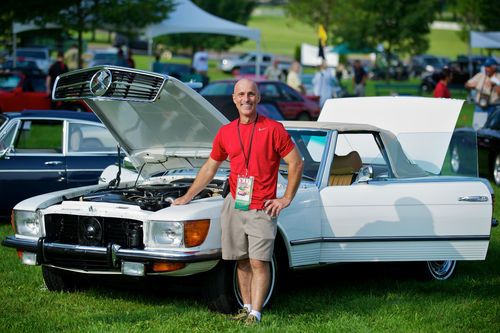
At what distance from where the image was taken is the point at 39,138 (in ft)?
69.4

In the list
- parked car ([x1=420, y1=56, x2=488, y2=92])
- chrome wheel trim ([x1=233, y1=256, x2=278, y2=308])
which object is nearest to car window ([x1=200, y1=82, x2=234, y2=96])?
chrome wheel trim ([x1=233, y1=256, x2=278, y2=308])

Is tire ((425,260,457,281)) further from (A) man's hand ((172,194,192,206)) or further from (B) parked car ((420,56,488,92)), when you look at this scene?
(B) parked car ((420,56,488,92))

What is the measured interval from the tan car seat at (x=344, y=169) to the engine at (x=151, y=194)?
3.11 feet

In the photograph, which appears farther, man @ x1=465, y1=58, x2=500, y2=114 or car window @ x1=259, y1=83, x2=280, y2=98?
car window @ x1=259, y1=83, x2=280, y2=98

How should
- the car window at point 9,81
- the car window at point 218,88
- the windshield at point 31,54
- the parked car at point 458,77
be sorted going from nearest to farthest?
the car window at point 218,88
the car window at point 9,81
the parked car at point 458,77
the windshield at point 31,54

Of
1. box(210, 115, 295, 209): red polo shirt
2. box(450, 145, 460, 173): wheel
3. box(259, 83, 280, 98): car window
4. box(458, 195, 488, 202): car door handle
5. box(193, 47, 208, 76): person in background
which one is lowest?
box(193, 47, 208, 76): person in background

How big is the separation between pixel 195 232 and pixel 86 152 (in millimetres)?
4909


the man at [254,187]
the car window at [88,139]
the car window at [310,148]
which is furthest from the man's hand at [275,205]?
the car window at [88,139]

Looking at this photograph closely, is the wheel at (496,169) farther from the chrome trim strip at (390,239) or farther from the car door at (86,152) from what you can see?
the chrome trim strip at (390,239)

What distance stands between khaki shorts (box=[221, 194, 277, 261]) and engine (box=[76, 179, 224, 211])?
1.98 feet

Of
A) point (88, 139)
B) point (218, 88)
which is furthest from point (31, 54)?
point (88, 139)

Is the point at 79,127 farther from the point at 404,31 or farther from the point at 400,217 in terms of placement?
the point at 404,31

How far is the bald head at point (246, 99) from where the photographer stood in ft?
20.7

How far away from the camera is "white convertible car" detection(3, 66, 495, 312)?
21.6ft
